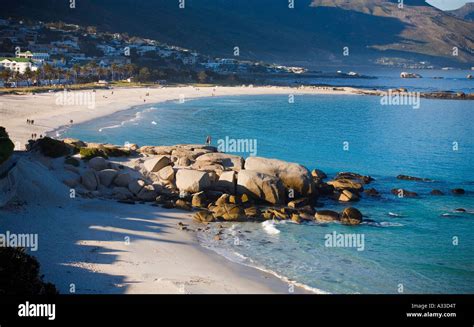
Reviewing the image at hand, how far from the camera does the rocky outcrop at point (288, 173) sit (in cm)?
2758

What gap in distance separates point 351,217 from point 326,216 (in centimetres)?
119

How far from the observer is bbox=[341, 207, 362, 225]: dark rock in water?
942 inches

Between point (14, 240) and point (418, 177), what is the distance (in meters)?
27.8

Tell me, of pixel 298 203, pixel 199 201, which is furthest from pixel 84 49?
pixel 298 203

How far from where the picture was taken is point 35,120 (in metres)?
48.3

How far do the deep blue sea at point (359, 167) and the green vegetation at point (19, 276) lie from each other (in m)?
7.58

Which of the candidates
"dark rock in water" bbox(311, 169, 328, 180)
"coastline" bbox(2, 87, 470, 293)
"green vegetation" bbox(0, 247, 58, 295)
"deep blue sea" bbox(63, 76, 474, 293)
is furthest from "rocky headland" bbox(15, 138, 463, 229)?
"green vegetation" bbox(0, 247, 58, 295)

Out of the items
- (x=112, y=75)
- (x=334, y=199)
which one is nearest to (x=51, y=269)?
(x=334, y=199)

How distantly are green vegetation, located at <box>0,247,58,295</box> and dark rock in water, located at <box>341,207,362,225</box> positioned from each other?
1477 cm

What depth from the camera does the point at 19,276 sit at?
39.8ft

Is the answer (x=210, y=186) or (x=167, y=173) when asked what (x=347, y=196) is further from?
(x=167, y=173)

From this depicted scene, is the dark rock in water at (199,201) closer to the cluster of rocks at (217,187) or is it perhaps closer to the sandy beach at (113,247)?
the cluster of rocks at (217,187)

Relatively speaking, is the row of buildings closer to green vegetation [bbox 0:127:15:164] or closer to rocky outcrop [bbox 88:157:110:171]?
rocky outcrop [bbox 88:157:110:171]
